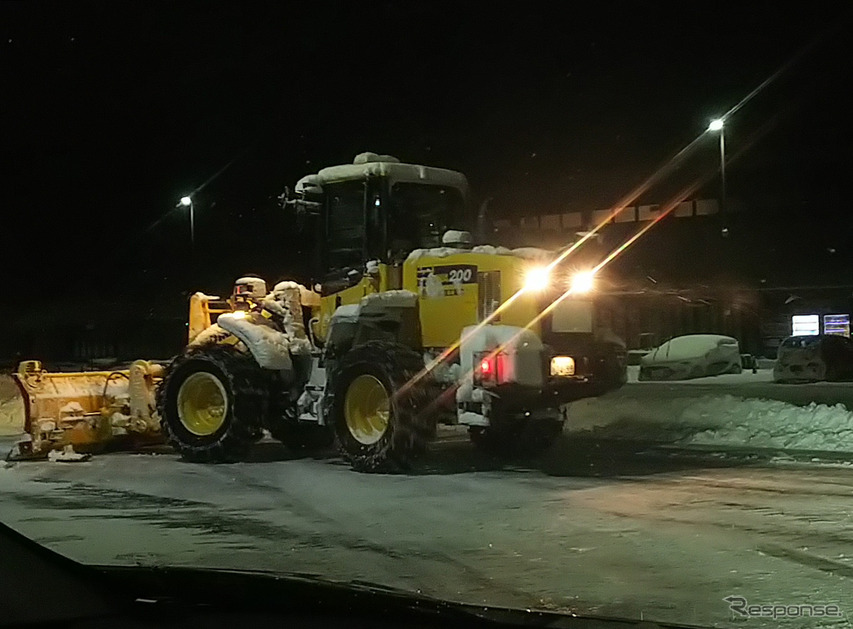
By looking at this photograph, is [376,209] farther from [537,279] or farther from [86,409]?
[86,409]

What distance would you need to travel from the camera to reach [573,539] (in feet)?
30.3

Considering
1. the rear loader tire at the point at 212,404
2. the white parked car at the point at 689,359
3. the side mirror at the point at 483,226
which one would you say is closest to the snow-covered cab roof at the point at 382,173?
the side mirror at the point at 483,226

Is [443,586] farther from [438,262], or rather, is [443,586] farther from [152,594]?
[438,262]

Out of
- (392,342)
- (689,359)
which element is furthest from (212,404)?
(689,359)

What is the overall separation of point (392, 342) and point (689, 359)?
54.7 ft

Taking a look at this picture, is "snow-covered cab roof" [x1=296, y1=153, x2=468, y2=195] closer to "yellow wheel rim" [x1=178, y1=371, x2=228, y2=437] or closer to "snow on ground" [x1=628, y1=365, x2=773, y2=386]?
"yellow wheel rim" [x1=178, y1=371, x2=228, y2=437]

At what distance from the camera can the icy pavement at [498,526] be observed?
300 inches

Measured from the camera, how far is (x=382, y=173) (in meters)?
14.5

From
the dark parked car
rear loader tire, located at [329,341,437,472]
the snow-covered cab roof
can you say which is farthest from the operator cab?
the dark parked car

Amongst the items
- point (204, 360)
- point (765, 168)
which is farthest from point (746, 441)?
point (765, 168)

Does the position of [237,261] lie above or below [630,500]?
above

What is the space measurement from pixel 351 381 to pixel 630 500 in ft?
13.5

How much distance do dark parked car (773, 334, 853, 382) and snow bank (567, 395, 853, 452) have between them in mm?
8288

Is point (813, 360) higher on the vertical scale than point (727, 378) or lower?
higher
